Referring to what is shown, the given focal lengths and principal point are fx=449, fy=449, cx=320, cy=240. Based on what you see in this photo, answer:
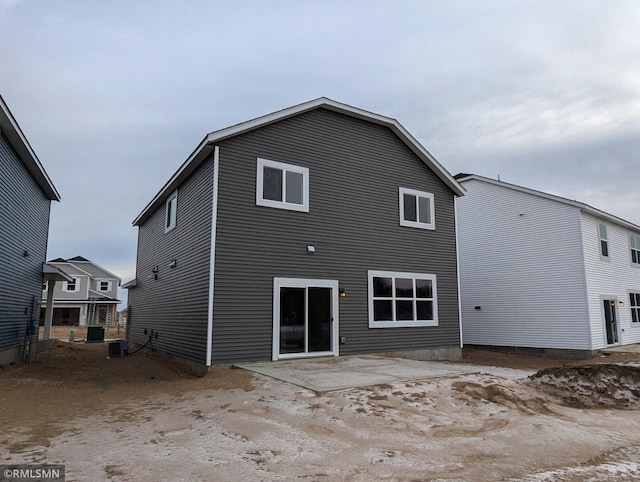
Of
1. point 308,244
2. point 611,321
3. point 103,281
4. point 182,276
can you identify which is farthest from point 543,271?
point 103,281

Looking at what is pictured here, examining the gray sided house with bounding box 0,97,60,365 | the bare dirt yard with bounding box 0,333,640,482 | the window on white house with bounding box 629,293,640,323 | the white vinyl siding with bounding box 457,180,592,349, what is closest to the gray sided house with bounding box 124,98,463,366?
the bare dirt yard with bounding box 0,333,640,482

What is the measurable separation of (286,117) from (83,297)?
1634 inches

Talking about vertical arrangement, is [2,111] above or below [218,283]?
above

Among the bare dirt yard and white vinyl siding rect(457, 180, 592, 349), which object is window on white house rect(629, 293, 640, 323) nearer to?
white vinyl siding rect(457, 180, 592, 349)

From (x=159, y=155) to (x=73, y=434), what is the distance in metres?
22.2

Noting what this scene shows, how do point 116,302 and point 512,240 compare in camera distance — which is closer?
point 512,240

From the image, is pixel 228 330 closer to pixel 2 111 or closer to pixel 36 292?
pixel 2 111

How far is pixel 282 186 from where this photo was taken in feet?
39.7

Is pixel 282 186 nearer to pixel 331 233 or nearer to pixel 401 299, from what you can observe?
pixel 331 233

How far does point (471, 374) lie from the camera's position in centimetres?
952

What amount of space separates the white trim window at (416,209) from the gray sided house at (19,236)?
11.1m

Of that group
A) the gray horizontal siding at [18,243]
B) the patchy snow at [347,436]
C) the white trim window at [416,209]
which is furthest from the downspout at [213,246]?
the white trim window at [416,209]

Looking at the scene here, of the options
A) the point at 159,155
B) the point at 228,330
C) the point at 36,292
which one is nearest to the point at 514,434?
the point at 228,330

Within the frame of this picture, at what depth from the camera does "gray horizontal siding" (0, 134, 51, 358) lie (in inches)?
505
